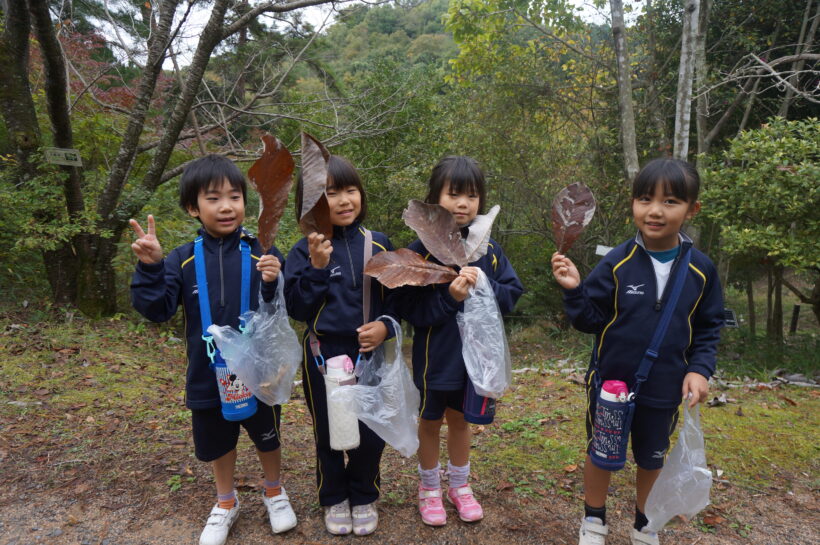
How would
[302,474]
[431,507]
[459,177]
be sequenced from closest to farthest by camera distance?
[459,177] < [431,507] < [302,474]

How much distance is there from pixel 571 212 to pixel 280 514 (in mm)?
1877

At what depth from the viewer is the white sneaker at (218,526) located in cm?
216

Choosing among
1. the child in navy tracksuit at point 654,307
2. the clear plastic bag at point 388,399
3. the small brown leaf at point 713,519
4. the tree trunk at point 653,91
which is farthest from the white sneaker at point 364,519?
the tree trunk at point 653,91

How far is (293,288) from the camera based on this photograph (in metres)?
2.08

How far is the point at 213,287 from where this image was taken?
211cm

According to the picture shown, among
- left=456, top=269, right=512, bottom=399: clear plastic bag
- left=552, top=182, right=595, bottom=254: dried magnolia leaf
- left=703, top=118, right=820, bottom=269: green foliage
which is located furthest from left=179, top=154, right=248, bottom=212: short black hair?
left=703, top=118, right=820, bottom=269: green foliage

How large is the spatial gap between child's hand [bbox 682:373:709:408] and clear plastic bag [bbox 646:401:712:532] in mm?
68

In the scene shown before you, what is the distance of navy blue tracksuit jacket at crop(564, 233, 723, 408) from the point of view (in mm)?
1952

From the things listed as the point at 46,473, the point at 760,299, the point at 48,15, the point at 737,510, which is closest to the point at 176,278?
the point at 46,473

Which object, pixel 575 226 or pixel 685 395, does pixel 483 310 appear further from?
pixel 685 395

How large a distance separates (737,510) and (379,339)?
6.90ft

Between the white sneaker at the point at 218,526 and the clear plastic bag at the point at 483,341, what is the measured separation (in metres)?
1.28

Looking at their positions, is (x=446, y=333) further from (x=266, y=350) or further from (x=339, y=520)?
(x=339, y=520)

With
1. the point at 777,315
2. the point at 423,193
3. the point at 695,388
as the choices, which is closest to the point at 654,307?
the point at 695,388
